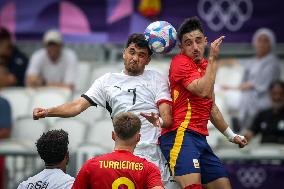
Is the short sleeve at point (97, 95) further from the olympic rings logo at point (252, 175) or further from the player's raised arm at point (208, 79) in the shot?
the olympic rings logo at point (252, 175)

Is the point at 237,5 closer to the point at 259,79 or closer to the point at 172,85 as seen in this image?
the point at 259,79

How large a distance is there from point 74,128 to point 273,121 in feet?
8.55

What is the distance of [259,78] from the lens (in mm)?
13812

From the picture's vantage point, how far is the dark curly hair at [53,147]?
7.98 meters

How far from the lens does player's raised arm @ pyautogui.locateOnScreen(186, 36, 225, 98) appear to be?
8672 mm

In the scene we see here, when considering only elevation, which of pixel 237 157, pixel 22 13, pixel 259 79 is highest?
pixel 22 13

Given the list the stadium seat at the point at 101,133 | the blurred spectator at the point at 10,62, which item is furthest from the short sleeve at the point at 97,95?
the blurred spectator at the point at 10,62

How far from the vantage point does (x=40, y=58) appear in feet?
47.2

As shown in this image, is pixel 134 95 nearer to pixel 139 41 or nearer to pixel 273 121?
pixel 139 41

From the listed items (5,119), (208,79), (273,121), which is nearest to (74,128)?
(5,119)

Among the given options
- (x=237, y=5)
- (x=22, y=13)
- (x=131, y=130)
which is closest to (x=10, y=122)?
(x=22, y=13)

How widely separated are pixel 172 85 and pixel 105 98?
62 centimetres

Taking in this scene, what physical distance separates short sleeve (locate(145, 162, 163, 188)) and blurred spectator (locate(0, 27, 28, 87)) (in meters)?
6.81

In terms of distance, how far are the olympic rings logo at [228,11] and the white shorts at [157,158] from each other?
19.0 feet
